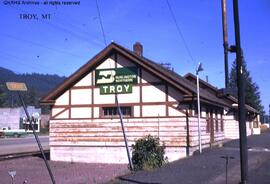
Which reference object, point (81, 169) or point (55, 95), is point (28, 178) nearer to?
point (81, 169)

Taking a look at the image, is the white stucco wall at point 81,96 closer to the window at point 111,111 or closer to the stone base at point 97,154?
the window at point 111,111

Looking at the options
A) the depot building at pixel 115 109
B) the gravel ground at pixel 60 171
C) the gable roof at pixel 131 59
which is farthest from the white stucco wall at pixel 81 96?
the gravel ground at pixel 60 171

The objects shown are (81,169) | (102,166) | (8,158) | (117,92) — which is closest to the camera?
(81,169)

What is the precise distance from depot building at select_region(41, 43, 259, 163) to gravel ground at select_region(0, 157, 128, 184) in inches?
56.0

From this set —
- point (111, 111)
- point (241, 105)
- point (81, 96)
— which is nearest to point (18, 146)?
point (81, 96)

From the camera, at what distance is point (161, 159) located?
2197 cm

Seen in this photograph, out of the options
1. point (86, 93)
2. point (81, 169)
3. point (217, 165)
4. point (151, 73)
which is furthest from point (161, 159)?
point (86, 93)

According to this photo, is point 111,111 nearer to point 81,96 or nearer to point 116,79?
point 116,79

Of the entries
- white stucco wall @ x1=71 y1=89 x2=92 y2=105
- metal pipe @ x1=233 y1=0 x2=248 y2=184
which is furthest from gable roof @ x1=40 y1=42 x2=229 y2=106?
metal pipe @ x1=233 y1=0 x2=248 y2=184

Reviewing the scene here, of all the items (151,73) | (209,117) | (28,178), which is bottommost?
(28,178)

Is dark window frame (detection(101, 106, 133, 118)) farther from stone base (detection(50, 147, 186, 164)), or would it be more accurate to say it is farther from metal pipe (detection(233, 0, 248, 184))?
metal pipe (detection(233, 0, 248, 184))

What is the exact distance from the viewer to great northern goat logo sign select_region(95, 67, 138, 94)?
27922 mm

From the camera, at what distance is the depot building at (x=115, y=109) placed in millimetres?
26656

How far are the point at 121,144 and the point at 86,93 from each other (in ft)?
11.7
